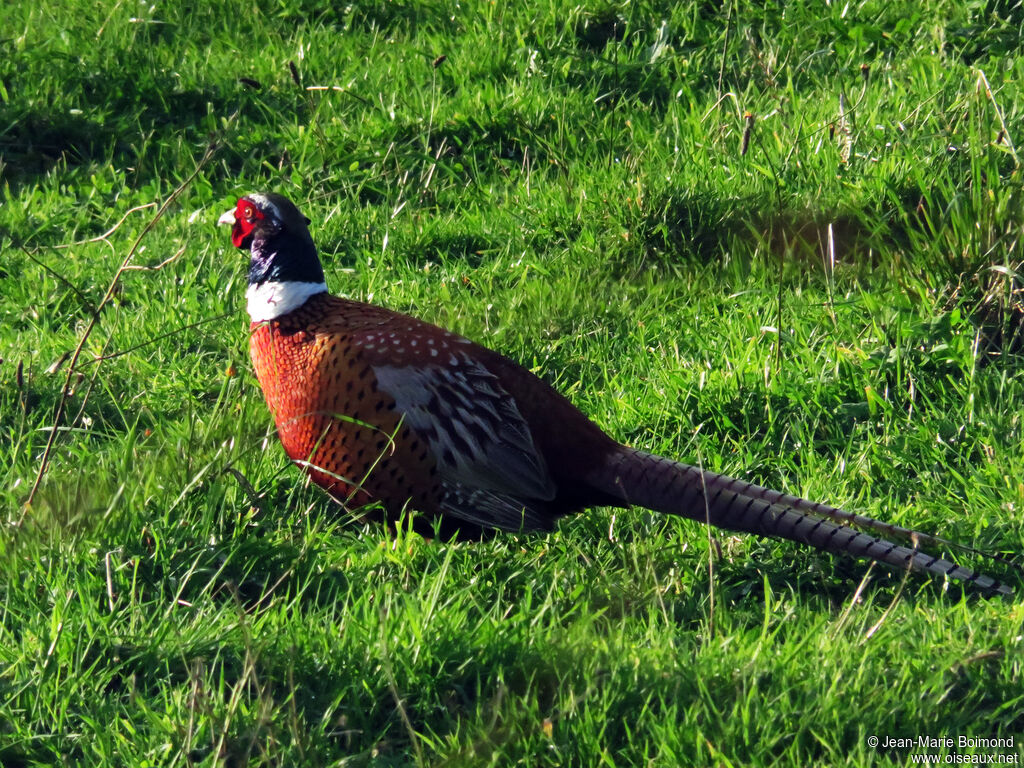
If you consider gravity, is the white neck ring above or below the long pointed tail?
above

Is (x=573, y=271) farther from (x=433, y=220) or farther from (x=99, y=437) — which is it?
(x=99, y=437)

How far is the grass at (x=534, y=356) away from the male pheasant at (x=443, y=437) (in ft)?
0.36

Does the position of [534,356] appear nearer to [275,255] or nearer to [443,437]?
[443,437]

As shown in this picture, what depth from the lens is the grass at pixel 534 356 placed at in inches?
94.3

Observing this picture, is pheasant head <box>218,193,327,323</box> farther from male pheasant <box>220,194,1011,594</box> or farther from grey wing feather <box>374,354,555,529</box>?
grey wing feather <box>374,354,555,529</box>

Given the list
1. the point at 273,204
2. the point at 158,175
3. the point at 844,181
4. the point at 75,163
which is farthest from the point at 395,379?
the point at 75,163

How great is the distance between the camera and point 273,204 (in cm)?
381

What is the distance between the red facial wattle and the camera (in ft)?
12.7

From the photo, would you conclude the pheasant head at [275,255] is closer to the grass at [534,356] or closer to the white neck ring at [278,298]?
the white neck ring at [278,298]

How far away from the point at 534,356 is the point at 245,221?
1.00 meters

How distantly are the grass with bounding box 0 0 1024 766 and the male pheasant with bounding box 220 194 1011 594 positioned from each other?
0.11 metres

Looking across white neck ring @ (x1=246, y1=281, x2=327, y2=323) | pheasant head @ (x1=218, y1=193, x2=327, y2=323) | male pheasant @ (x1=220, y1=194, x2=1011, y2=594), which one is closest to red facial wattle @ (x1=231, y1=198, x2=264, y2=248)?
pheasant head @ (x1=218, y1=193, x2=327, y2=323)

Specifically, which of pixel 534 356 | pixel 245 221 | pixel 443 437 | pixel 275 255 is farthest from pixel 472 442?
pixel 245 221

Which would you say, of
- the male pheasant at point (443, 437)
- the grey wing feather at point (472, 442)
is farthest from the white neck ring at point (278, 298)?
the grey wing feather at point (472, 442)
